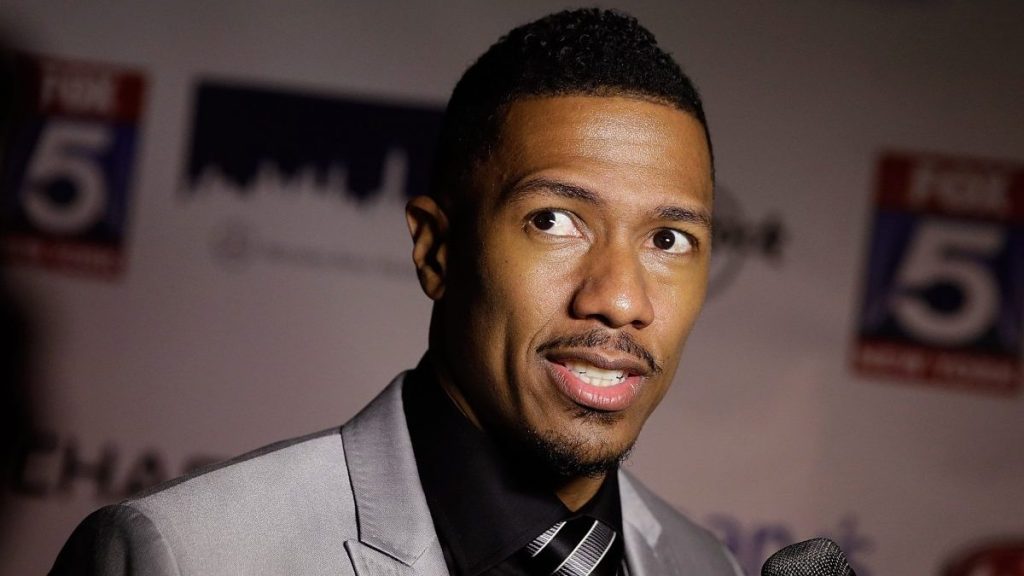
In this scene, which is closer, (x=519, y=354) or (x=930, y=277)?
(x=519, y=354)

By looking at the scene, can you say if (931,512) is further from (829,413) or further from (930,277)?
(930,277)

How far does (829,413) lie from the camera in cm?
292

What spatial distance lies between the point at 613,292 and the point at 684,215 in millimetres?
139

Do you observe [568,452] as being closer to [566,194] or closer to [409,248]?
[566,194]

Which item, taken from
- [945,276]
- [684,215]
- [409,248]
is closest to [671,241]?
[684,215]

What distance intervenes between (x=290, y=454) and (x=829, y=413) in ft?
6.41

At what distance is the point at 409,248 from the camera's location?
2990 millimetres

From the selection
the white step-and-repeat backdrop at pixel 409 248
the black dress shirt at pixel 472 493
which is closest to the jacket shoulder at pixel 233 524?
the black dress shirt at pixel 472 493

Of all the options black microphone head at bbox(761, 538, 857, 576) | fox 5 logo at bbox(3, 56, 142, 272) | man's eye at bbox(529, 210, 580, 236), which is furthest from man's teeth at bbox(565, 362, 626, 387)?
fox 5 logo at bbox(3, 56, 142, 272)

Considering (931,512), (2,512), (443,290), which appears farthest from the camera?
(2,512)

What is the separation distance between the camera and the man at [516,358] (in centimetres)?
119

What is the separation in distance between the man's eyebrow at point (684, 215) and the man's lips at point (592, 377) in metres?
0.16

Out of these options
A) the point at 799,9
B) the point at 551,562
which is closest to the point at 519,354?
the point at 551,562

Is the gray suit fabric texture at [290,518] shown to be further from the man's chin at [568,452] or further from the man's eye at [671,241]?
the man's eye at [671,241]
